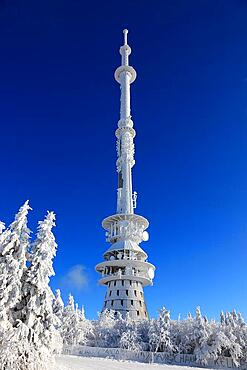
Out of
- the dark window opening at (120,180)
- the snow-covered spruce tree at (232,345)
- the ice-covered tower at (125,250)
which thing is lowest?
the snow-covered spruce tree at (232,345)

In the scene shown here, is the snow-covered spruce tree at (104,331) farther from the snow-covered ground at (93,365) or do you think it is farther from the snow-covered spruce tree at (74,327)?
the snow-covered ground at (93,365)

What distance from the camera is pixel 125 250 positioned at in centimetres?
6744

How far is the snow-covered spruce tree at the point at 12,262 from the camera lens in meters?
20.0

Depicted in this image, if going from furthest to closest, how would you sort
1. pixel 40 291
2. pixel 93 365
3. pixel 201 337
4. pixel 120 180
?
pixel 120 180, pixel 201 337, pixel 93 365, pixel 40 291

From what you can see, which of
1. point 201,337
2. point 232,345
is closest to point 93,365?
point 201,337

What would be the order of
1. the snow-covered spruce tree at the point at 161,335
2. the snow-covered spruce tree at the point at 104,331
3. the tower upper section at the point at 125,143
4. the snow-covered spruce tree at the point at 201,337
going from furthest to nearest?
the tower upper section at the point at 125,143 < the snow-covered spruce tree at the point at 104,331 < the snow-covered spruce tree at the point at 161,335 < the snow-covered spruce tree at the point at 201,337

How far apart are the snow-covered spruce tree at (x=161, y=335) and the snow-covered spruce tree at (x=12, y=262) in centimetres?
2558

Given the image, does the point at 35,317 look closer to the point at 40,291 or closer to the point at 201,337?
the point at 40,291

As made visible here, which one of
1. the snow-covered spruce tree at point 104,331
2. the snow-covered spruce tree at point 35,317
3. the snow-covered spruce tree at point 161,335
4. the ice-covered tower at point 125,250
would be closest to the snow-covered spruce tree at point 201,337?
the snow-covered spruce tree at point 161,335

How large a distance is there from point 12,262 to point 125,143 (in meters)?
66.2

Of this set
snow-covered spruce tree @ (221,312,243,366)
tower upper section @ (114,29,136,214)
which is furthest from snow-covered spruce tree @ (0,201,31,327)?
tower upper section @ (114,29,136,214)

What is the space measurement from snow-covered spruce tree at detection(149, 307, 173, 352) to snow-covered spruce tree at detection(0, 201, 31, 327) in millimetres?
25577

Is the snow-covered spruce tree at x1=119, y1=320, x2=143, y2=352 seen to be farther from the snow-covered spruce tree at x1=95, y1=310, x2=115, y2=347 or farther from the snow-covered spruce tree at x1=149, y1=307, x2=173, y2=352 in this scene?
the snow-covered spruce tree at x1=95, y1=310, x2=115, y2=347

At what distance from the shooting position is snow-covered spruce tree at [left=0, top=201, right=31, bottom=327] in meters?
20.0
